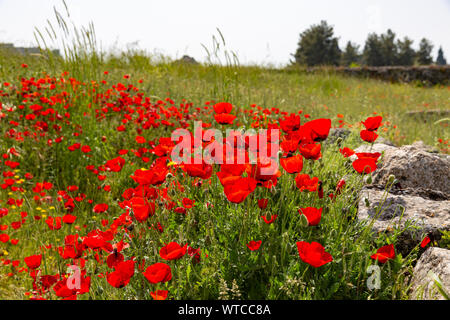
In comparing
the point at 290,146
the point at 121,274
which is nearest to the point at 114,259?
the point at 121,274

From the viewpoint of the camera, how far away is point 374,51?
39.1 meters

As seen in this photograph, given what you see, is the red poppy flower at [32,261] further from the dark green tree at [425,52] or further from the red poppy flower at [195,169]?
the dark green tree at [425,52]

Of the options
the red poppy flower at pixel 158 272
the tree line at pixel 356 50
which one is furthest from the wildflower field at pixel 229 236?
the tree line at pixel 356 50

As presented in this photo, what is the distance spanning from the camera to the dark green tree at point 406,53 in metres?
37.8

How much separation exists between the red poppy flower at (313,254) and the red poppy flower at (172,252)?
435 mm

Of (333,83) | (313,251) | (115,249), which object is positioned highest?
(333,83)

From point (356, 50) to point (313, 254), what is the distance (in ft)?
160

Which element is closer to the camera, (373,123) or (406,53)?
(373,123)

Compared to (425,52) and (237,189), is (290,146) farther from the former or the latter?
(425,52)

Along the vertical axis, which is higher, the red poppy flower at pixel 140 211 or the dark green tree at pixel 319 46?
the dark green tree at pixel 319 46

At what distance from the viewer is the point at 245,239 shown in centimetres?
153
